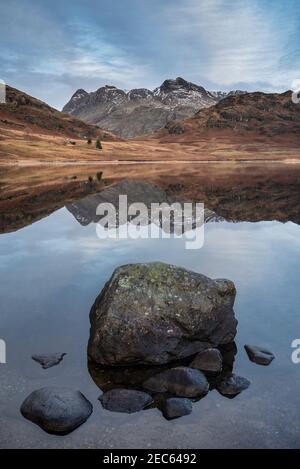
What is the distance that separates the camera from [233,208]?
123 ft

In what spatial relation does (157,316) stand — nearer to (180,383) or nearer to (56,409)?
(180,383)

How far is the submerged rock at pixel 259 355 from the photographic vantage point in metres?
11.4

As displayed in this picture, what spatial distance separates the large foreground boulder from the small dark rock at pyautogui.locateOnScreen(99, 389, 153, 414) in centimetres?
144

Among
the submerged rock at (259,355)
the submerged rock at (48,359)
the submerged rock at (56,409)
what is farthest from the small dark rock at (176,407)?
the submerged rock at (48,359)

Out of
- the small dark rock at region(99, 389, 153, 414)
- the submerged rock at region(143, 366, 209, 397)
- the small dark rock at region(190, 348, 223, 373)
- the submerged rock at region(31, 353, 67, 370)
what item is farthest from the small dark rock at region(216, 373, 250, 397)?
the submerged rock at region(31, 353, 67, 370)

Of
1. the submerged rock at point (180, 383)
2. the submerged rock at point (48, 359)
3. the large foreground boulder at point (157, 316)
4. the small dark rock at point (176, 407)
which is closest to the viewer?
the small dark rock at point (176, 407)

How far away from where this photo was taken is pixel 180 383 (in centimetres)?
1016

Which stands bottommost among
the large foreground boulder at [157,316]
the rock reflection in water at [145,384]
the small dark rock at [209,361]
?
the rock reflection in water at [145,384]

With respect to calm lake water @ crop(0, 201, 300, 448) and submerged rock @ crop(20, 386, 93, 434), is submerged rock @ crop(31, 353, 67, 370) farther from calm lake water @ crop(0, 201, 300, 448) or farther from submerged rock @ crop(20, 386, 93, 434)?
submerged rock @ crop(20, 386, 93, 434)

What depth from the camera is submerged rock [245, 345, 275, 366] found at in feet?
37.3

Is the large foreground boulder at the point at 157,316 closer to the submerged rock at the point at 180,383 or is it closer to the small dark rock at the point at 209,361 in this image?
the small dark rock at the point at 209,361

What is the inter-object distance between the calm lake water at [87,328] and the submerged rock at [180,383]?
31cm

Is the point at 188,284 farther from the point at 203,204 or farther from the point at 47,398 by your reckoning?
the point at 203,204
